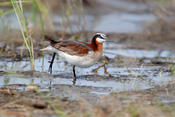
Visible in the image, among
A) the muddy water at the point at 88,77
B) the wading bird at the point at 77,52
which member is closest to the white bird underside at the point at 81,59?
the wading bird at the point at 77,52

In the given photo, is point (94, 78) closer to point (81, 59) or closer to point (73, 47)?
point (81, 59)

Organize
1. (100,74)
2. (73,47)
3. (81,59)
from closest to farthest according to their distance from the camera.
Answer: (81,59), (73,47), (100,74)

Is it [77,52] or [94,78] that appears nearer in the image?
[77,52]

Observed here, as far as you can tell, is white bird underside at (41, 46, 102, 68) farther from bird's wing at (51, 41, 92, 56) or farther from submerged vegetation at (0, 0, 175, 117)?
submerged vegetation at (0, 0, 175, 117)

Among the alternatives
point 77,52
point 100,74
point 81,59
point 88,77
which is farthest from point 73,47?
point 100,74

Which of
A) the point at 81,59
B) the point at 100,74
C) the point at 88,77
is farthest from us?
the point at 100,74

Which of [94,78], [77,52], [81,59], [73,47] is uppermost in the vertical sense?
[73,47]

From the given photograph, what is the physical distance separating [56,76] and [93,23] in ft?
24.8

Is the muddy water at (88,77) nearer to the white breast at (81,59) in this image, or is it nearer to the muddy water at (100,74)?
the muddy water at (100,74)

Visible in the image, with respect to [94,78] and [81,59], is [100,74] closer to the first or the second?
[94,78]

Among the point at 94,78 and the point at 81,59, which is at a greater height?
the point at 81,59

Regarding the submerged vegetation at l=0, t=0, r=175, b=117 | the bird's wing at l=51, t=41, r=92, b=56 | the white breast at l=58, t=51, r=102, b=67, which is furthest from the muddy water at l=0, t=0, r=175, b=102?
the bird's wing at l=51, t=41, r=92, b=56

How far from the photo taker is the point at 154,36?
12.9 metres

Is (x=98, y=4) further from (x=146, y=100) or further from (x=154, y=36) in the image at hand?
(x=146, y=100)
